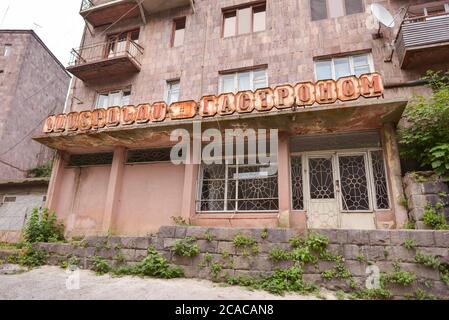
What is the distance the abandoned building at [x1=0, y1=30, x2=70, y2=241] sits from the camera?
15.8 meters

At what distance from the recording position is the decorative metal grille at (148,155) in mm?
9834

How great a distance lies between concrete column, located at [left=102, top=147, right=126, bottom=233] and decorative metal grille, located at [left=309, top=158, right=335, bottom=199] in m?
6.43

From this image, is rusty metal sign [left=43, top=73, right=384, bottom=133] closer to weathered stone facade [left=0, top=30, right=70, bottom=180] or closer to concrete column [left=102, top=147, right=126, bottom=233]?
concrete column [left=102, top=147, right=126, bottom=233]

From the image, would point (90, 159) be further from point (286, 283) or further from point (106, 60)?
point (286, 283)

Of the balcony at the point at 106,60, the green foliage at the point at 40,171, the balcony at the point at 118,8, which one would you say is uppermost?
the balcony at the point at 118,8

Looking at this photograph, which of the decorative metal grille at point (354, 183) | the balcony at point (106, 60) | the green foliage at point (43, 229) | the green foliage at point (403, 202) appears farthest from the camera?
the balcony at point (106, 60)

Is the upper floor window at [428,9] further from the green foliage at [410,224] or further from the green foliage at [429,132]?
the green foliage at [410,224]

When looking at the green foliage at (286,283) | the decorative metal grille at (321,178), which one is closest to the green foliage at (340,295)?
the green foliage at (286,283)

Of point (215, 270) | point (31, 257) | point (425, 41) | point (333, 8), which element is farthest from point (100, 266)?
point (333, 8)

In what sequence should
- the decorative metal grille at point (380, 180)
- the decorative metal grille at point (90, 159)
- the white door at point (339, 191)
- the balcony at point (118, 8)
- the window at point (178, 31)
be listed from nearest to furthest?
the decorative metal grille at point (380, 180), the white door at point (339, 191), the decorative metal grille at point (90, 159), the window at point (178, 31), the balcony at point (118, 8)

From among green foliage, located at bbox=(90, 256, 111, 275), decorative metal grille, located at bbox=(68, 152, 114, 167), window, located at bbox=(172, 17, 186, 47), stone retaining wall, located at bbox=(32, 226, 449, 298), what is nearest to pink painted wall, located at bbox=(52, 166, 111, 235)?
decorative metal grille, located at bbox=(68, 152, 114, 167)

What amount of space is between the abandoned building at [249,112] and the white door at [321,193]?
0.10 feet

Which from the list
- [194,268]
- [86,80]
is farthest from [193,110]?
[86,80]
